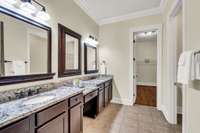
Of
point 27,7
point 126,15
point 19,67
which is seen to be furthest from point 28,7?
point 126,15

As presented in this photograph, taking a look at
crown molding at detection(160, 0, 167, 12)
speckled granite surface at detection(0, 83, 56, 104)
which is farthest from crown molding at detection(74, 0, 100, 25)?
speckled granite surface at detection(0, 83, 56, 104)

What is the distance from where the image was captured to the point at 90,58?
3658 millimetres

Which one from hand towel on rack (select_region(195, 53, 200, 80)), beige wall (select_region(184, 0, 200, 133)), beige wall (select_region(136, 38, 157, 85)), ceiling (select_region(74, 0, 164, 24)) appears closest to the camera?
hand towel on rack (select_region(195, 53, 200, 80))

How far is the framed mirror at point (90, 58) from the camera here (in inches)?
133

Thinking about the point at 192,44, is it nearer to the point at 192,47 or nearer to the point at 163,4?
the point at 192,47

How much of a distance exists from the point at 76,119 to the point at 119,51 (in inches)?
106

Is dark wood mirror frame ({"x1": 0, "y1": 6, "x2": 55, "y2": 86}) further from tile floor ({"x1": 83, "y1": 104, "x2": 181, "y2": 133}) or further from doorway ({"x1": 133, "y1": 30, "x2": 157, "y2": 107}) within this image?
doorway ({"x1": 133, "y1": 30, "x2": 157, "y2": 107})

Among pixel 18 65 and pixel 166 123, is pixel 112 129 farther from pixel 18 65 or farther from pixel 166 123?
pixel 18 65

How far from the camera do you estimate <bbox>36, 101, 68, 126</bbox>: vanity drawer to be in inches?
46.6

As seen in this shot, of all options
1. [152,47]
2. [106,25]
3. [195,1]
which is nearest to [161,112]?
[195,1]

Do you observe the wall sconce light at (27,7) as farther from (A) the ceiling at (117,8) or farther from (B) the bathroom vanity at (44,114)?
(A) the ceiling at (117,8)

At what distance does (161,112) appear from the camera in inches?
127

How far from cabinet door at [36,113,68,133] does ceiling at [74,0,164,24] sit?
103 inches

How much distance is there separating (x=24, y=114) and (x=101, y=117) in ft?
7.11
